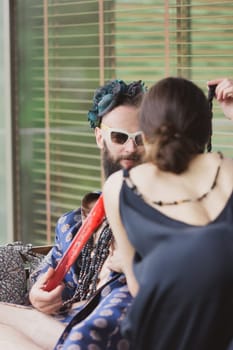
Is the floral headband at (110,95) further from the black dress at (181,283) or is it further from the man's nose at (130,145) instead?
the black dress at (181,283)

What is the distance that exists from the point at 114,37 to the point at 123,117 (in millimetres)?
2193

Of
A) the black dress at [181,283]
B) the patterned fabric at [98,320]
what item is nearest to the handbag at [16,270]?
the patterned fabric at [98,320]

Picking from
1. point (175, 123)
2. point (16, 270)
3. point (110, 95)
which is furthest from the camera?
point (16, 270)

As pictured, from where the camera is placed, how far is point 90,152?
6.19 m

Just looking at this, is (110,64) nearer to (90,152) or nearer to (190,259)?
(90,152)

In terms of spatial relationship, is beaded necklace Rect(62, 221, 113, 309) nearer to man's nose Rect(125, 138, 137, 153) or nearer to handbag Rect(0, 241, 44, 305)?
man's nose Rect(125, 138, 137, 153)

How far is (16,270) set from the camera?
416 centimetres

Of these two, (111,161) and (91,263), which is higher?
(111,161)

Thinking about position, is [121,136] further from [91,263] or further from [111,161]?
[91,263]

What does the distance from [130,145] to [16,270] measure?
872 millimetres

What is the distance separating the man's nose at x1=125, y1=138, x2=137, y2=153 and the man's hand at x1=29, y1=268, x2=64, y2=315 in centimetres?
56

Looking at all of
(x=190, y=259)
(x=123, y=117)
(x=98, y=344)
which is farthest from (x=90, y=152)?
(x=190, y=259)

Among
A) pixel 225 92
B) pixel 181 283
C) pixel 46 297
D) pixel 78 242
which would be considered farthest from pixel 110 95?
pixel 181 283

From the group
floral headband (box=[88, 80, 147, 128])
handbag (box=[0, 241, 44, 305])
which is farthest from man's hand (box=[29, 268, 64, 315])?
floral headband (box=[88, 80, 147, 128])
